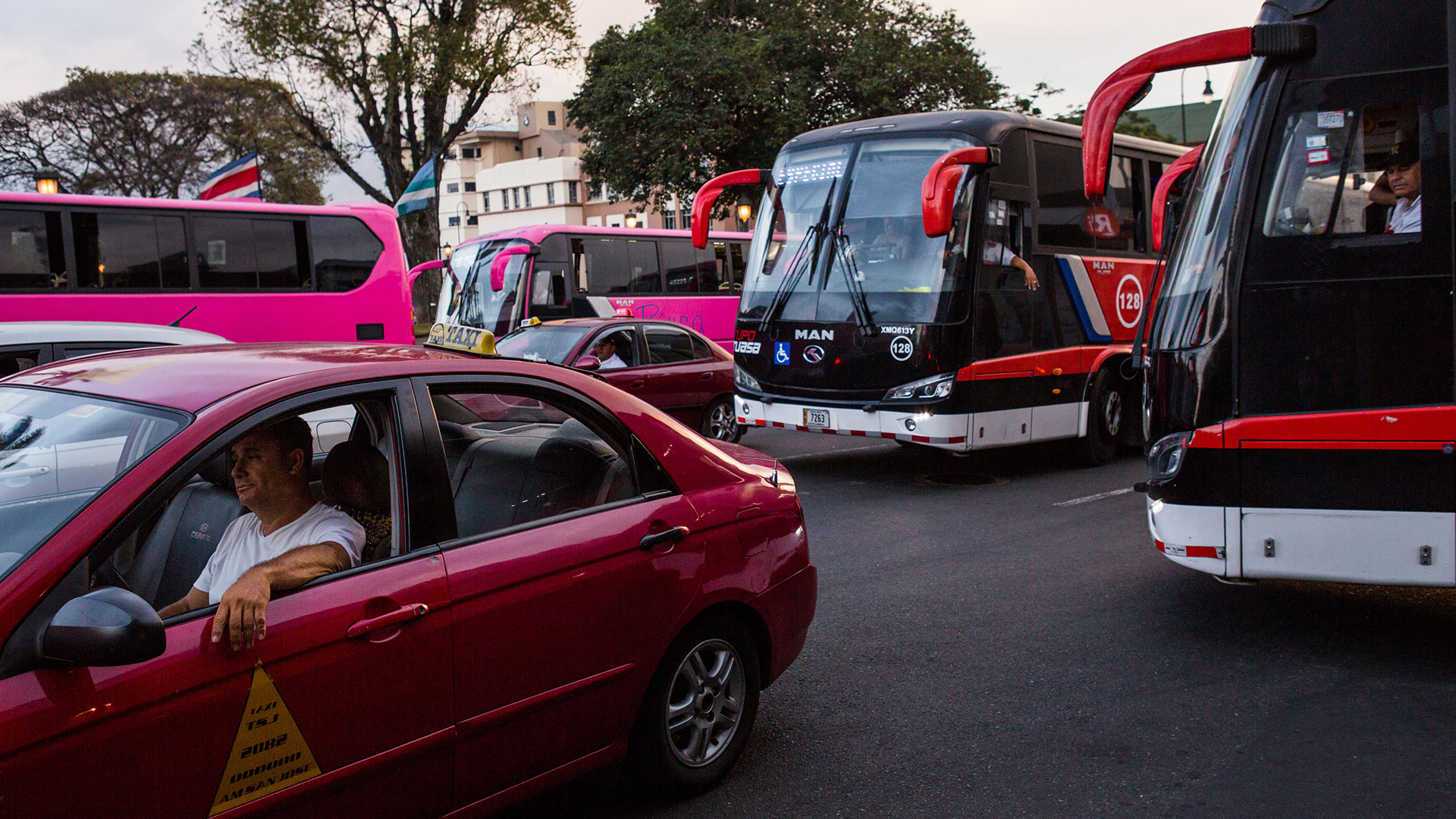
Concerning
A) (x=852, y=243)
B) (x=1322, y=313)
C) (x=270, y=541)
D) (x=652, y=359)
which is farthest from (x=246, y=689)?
(x=652, y=359)

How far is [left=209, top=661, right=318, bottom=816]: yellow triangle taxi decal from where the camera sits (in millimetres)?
2486

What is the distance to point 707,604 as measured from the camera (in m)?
3.65

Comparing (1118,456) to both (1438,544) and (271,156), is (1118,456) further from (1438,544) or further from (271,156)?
(271,156)

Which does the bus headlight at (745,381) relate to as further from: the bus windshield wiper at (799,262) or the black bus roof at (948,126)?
the black bus roof at (948,126)

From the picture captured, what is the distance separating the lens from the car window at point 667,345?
11.8 m

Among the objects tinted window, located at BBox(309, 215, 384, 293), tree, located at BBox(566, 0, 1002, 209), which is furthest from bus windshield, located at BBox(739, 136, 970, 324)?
tree, located at BBox(566, 0, 1002, 209)

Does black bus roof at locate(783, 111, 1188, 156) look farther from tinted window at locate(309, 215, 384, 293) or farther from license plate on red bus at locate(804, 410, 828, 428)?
tinted window at locate(309, 215, 384, 293)

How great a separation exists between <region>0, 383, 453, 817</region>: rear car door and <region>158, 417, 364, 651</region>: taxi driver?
0.28 ft

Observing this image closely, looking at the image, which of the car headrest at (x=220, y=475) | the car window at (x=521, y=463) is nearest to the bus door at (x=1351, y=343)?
the car window at (x=521, y=463)

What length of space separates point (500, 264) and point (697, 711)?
16.0m

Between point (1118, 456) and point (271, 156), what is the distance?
38194 millimetres

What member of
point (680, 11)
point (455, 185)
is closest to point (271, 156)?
point (680, 11)

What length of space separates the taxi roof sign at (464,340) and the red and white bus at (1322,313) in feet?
10.1

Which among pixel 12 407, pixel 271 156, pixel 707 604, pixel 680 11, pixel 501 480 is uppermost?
pixel 680 11
